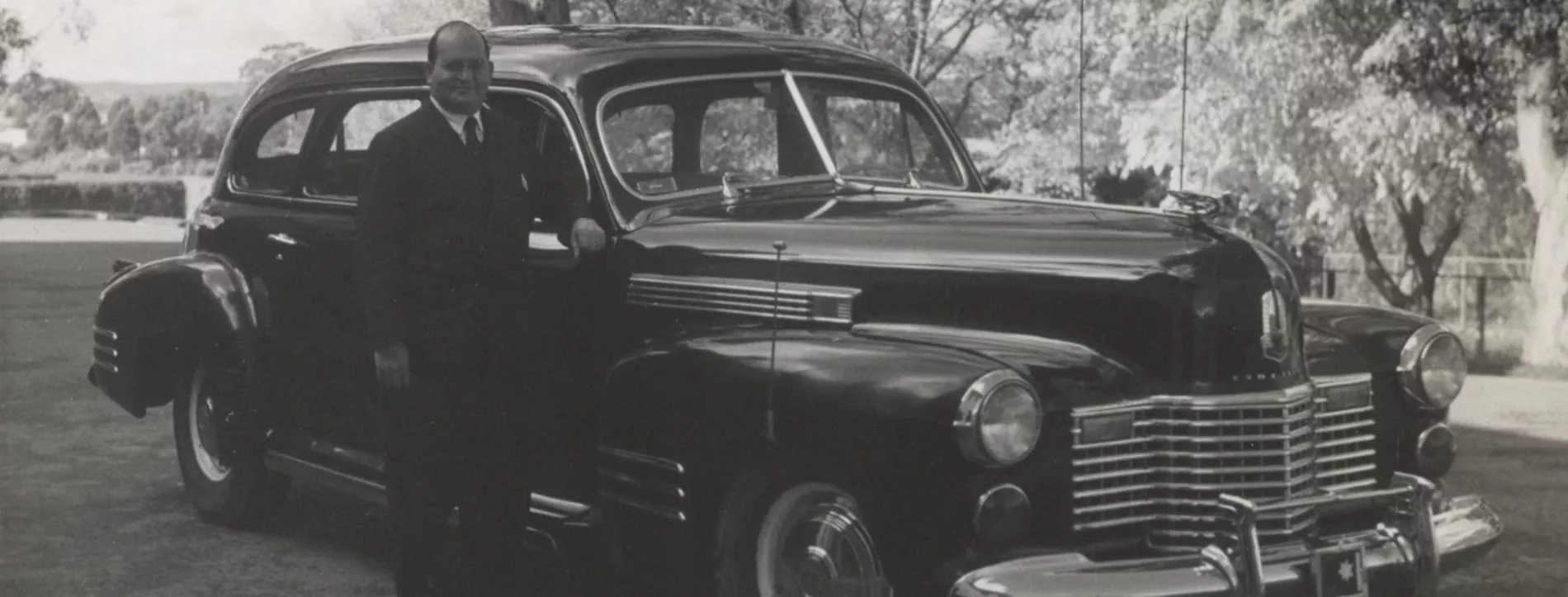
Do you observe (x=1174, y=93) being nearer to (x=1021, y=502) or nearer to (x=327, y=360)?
(x=327, y=360)

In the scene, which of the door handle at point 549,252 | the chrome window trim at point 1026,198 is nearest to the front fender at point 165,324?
the door handle at point 549,252

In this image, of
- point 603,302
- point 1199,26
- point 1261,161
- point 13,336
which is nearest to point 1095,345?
point 603,302

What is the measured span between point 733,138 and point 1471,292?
82.4ft

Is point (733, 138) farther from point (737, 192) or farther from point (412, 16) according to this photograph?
point (412, 16)

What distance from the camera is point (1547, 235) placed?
53.0 ft

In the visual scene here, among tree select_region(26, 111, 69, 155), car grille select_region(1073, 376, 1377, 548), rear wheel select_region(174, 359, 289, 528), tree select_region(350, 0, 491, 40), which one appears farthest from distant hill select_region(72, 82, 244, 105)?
car grille select_region(1073, 376, 1377, 548)

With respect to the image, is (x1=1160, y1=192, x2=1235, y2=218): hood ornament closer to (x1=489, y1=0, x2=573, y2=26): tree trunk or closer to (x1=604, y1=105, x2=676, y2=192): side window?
(x1=604, y1=105, x2=676, y2=192): side window

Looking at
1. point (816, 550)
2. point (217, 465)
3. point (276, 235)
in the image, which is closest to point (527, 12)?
point (217, 465)

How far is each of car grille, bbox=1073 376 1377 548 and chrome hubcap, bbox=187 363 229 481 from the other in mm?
4282

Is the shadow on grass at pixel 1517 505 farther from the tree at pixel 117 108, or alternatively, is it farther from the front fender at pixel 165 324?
the tree at pixel 117 108

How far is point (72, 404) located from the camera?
10.9 metres

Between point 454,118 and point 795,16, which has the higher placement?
point 795,16

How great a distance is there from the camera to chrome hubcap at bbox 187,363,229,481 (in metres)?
7.98

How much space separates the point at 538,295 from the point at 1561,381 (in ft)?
34.9
